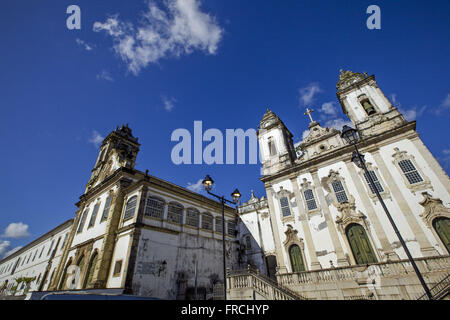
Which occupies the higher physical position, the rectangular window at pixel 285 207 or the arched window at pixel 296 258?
the rectangular window at pixel 285 207

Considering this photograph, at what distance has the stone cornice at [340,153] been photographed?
15.4 meters

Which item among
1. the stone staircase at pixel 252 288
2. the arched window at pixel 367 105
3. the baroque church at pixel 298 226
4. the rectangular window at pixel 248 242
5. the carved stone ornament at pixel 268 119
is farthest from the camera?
the carved stone ornament at pixel 268 119

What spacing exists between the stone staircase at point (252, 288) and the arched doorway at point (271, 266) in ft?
30.7

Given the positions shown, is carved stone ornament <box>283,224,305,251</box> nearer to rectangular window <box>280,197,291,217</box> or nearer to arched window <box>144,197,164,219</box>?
rectangular window <box>280,197,291,217</box>

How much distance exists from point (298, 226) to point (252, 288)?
22.4 feet

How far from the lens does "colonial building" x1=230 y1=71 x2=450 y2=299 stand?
12.2m

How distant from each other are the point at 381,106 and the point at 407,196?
8288mm

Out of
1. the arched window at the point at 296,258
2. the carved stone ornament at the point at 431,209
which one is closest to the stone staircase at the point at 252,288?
the arched window at the point at 296,258

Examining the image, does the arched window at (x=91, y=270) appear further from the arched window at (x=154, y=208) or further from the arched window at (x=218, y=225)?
the arched window at (x=218, y=225)

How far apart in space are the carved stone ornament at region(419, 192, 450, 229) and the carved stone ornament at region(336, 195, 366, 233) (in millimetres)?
3239

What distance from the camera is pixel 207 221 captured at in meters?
22.5

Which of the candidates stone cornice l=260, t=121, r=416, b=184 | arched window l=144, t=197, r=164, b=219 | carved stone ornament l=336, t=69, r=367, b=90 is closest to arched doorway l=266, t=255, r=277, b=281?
stone cornice l=260, t=121, r=416, b=184

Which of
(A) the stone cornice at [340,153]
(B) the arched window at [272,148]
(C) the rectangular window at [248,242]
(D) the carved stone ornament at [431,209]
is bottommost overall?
(D) the carved stone ornament at [431,209]

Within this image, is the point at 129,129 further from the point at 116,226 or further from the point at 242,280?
the point at 242,280
